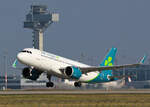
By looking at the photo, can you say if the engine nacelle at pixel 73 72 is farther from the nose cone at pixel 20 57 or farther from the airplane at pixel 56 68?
the nose cone at pixel 20 57

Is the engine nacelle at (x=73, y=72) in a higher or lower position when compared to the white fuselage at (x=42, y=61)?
lower

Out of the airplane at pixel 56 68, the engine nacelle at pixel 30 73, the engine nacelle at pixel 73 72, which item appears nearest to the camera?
the airplane at pixel 56 68

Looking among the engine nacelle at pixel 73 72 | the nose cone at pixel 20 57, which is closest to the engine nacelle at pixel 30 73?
the engine nacelle at pixel 73 72

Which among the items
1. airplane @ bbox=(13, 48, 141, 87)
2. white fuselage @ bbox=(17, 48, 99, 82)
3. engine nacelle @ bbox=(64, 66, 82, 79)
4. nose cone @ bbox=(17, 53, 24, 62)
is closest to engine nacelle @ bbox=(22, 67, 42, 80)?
airplane @ bbox=(13, 48, 141, 87)

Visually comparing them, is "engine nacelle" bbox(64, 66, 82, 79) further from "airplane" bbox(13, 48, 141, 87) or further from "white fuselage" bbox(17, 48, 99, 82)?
"white fuselage" bbox(17, 48, 99, 82)

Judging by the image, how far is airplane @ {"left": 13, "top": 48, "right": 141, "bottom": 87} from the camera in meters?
89.6

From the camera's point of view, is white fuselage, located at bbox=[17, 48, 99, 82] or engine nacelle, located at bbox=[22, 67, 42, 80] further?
engine nacelle, located at bbox=[22, 67, 42, 80]

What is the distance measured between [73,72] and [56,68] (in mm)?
4199

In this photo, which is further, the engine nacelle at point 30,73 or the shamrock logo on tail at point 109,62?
the shamrock logo on tail at point 109,62

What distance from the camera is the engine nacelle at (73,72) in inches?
3713

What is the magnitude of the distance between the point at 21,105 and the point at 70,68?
1451 inches

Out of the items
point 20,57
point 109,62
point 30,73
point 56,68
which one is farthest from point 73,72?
point 109,62

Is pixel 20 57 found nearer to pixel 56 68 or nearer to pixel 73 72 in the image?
pixel 56 68

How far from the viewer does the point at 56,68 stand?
91875 mm
